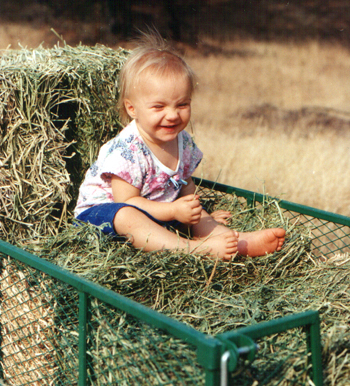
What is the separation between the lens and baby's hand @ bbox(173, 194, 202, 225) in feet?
6.97

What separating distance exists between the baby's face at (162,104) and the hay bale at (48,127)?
0.35 m

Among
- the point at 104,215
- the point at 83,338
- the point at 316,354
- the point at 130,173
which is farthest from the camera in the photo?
the point at 130,173

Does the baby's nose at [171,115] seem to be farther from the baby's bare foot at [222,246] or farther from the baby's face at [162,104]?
the baby's bare foot at [222,246]

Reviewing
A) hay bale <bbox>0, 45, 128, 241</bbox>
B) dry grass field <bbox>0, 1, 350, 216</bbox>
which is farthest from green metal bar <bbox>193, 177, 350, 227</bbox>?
dry grass field <bbox>0, 1, 350, 216</bbox>

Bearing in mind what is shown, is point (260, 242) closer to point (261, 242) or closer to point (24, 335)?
point (261, 242)

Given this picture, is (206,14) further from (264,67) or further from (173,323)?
(173,323)

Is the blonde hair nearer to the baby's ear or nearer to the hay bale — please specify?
the baby's ear

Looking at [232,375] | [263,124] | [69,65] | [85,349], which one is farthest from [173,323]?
[263,124]

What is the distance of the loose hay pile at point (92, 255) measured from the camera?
181cm

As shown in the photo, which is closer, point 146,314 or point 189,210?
point 146,314

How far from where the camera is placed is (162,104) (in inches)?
89.7

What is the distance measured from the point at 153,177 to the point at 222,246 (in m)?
0.48

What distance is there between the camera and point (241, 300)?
1943 mm

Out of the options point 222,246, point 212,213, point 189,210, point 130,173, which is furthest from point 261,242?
point 130,173
